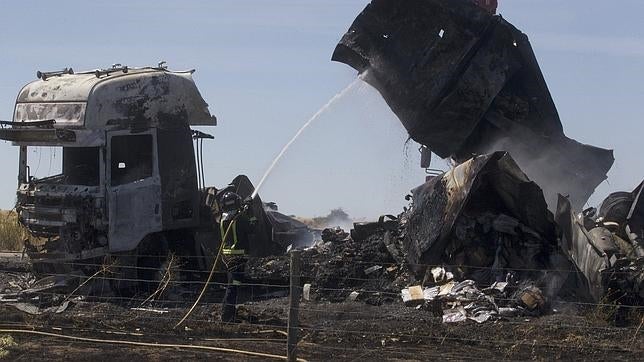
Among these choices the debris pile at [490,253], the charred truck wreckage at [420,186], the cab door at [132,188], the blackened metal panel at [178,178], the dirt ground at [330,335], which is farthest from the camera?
the blackened metal panel at [178,178]

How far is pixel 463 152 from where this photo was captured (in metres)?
16.2

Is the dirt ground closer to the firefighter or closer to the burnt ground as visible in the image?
the burnt ground

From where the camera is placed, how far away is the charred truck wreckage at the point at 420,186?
14.1 meters

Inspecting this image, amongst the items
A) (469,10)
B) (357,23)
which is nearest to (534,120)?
(469,10)

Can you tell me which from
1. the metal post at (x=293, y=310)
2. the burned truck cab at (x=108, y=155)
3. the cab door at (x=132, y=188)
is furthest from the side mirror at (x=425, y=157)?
the metal post at (x=293, y=310)

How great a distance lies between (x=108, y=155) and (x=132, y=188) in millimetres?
610

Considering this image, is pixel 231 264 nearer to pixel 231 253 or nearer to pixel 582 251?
pixel 231 253

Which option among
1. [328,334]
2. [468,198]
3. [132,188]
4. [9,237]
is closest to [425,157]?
[468,198]

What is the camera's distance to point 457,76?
15.4 meters

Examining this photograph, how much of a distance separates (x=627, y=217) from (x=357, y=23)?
192 inches

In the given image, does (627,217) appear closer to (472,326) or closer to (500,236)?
(500,236)

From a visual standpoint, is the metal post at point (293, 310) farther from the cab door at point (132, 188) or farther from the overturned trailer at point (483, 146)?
the cab door at point (132, 188)

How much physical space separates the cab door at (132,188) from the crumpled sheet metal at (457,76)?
338cm

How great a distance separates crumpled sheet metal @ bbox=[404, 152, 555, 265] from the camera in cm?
1412
